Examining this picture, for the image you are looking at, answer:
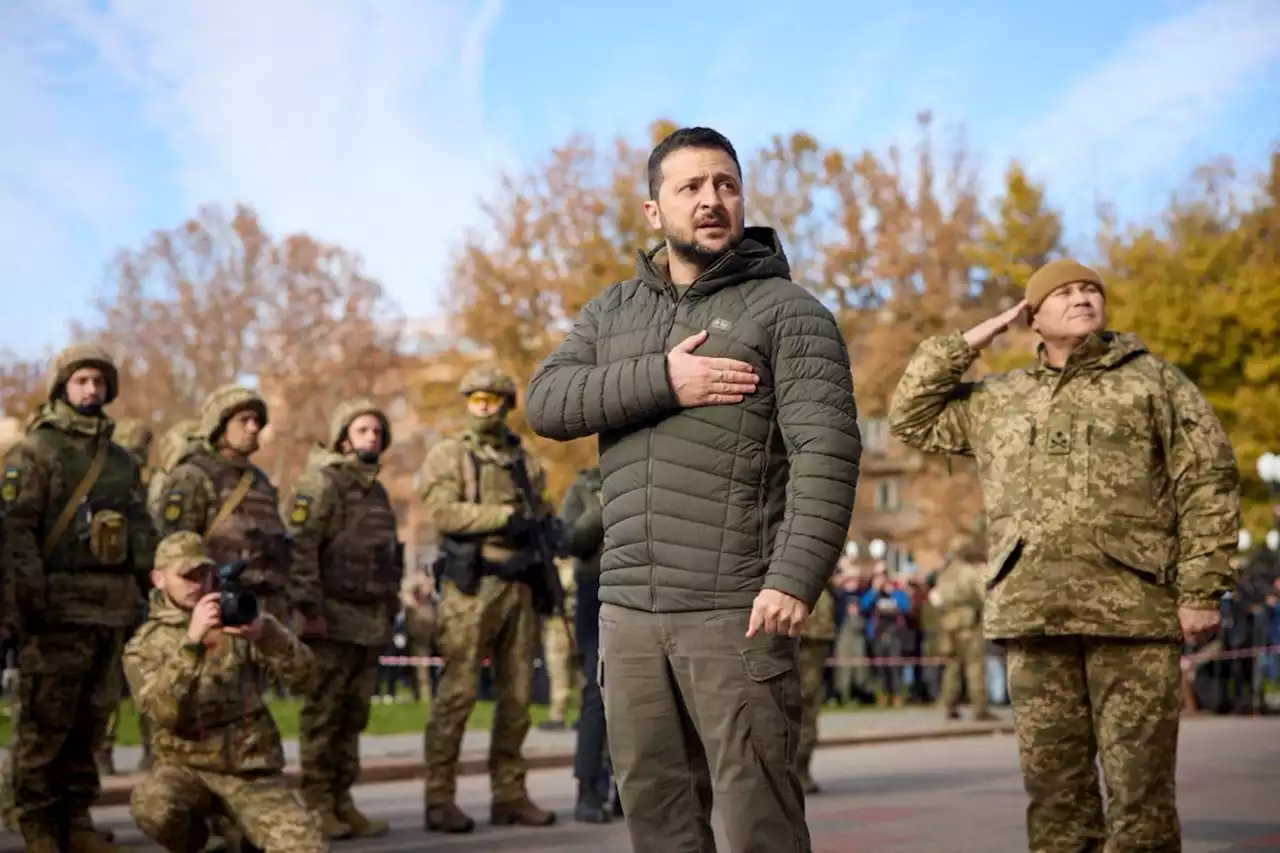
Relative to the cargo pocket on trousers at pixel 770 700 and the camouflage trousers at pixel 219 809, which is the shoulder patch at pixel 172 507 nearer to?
the camouflage trousers at pixel 219 809

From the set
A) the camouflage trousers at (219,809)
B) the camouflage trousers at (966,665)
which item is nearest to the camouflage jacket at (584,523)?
the camouflage trousers at (219,809)

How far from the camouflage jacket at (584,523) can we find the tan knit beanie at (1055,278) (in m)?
3.93

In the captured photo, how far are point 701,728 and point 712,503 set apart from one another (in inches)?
22.6

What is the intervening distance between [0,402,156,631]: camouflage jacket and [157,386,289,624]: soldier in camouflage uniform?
24 cm

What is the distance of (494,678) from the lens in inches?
437

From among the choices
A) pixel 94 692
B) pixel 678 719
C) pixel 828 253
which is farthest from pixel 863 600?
pixel 678 719

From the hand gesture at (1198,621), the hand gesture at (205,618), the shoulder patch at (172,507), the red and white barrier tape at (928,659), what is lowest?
the hand gesture at (1198,621)

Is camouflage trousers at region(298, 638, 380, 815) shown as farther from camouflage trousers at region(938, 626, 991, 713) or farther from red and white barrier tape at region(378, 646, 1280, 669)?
camouflage trousers at region(938, 626, 991, 713)

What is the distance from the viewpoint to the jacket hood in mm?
5145

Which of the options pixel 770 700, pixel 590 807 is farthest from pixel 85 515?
pixel 770 700

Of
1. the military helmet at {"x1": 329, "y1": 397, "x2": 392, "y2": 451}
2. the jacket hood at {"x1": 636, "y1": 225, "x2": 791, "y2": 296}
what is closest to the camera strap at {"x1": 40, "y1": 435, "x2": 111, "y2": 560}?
the military helmet at {"x1": 329, "y1": 397, "x2": 392, "y2": 451}

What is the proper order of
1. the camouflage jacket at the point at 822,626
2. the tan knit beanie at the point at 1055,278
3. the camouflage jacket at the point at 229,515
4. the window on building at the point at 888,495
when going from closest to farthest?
the tan knit beanie at the point at 1055,278
the camouflage jacket at the point at 229,515
the camouflage jacket at the point at 822,626
the window on building at the point at 888,495

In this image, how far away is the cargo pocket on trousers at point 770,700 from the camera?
4.89 meters

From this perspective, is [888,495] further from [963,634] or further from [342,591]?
[342,591]
